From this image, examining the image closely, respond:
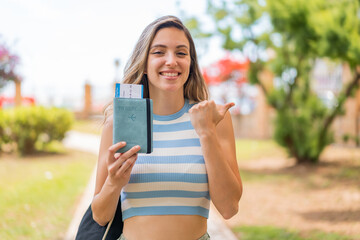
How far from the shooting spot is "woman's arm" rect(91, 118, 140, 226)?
56.3 inches

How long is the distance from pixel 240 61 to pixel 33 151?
11.9 m

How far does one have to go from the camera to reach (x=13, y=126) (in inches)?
400

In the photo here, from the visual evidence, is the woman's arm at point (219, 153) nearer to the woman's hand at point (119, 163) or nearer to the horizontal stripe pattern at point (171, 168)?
the horizontal stripe pattern at point (171, 168)

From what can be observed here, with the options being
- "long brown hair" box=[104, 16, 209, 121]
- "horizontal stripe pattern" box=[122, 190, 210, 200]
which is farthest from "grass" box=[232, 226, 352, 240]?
"horizontal stripe pattern" box=[122, 190, 210, 200]

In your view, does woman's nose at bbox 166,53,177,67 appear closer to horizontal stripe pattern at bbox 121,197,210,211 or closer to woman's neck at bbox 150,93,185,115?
woman's neck at bbox 150,93,185,115

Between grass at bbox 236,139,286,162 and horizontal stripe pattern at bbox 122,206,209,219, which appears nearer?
horizontal stripe pattern at bbox 122,206,209,219

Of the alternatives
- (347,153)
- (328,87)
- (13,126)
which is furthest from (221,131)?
(328,87)

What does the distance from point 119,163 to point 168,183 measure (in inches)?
10.1

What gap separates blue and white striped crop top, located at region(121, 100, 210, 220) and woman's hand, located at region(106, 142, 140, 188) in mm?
123

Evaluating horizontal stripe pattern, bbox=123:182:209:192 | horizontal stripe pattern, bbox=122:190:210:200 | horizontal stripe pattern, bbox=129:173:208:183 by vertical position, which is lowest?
horizontal stripe pattern, bbox=122:190:210:200

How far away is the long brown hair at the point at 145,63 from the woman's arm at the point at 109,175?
0.75 ft

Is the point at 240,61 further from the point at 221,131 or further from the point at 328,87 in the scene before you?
the point at 221,131

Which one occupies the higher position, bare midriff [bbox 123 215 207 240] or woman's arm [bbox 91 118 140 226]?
woman's arm [bbox 91 118 140 226]

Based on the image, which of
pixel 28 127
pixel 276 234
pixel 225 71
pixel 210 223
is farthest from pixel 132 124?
pixel 225 71
